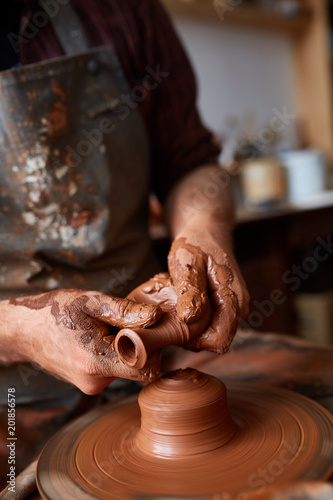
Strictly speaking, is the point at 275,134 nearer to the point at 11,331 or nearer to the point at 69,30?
the point at 69,30

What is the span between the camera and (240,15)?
3406 mm

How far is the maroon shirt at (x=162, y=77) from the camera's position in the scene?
1407 mm

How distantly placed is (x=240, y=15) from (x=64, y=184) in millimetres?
2686

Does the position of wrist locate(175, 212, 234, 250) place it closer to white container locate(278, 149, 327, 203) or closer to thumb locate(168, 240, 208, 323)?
thumb locate(168, 240, 208, 323)

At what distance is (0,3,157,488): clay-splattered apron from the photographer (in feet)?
3.86

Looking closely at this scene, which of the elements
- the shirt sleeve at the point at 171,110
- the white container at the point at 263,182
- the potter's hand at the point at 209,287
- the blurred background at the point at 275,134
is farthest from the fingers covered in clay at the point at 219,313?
the white container at the point at 263,182

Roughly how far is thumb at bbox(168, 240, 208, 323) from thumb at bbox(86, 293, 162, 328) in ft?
0.17

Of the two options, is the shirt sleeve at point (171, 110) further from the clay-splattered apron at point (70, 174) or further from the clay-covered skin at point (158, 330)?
the clay-covered skin at point (158, 330)

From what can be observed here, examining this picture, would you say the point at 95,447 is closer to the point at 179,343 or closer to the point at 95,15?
the point at 179,343

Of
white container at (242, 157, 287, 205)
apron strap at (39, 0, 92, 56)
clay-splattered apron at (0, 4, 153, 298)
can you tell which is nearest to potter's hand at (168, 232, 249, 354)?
clay-splattered apron at (0, 4, 153, 298)

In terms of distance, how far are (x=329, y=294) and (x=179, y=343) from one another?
2.29m

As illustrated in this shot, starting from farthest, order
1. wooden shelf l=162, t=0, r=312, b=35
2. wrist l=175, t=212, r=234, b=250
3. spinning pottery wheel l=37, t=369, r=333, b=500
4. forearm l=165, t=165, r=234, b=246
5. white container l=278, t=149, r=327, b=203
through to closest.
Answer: white container l=278, t=149, r=327, b=203 < wooden shelf l=162, t=0, r=312, b=35 < forearm l=165, t=165, r=234, b=246 < wrist l=175, t=212, r=234, b=250 < spinning pottery wheel l=37, t=369, r=333, b=500

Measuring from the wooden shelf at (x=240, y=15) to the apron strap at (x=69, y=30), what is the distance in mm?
1752

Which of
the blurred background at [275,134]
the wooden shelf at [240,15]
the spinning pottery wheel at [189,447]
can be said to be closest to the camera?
the spinning pottery wheel at [189,447]
